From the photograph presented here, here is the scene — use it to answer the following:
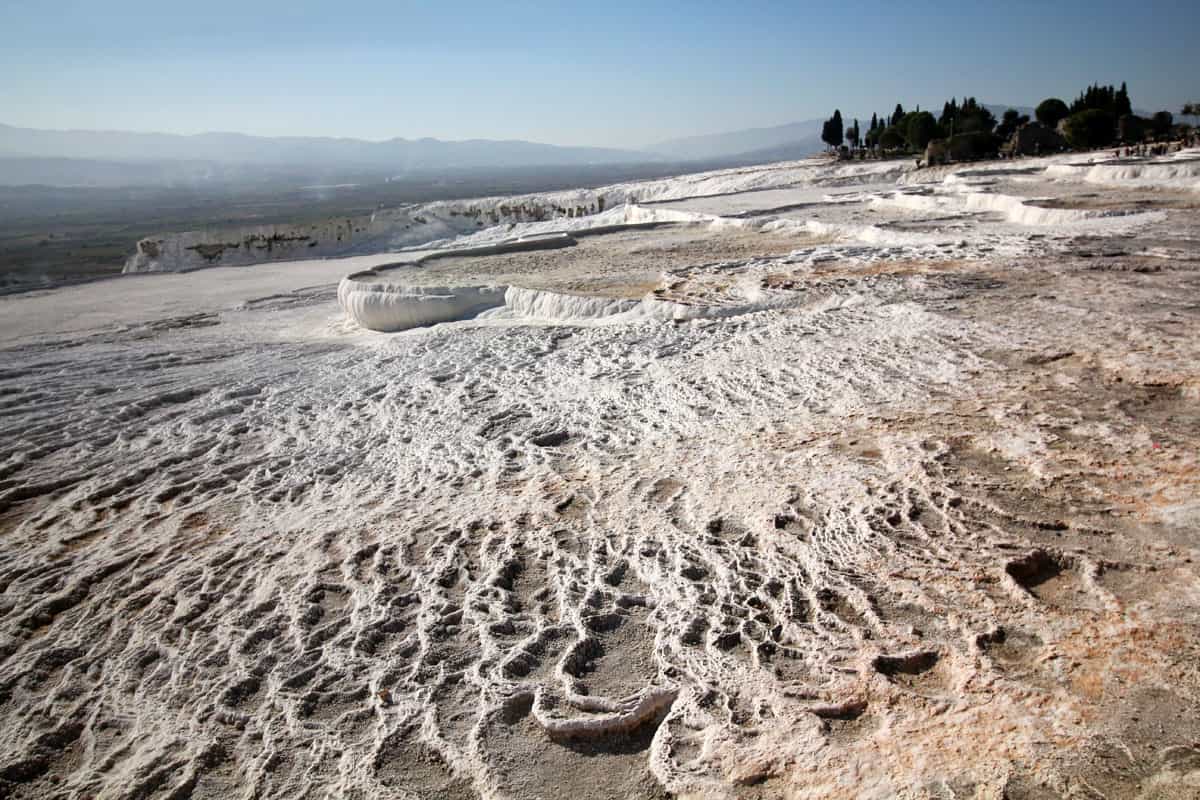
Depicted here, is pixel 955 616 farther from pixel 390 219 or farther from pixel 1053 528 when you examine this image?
pixel 390 219

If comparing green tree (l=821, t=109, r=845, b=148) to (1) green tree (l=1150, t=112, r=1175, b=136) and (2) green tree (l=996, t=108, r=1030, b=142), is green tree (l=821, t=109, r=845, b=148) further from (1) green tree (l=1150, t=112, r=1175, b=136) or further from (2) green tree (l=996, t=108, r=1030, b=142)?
(1) green tree (l=1150, t=112, r=1175, b=136)

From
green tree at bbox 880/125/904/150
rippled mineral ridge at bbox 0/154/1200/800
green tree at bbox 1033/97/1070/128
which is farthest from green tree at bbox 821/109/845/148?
rippled mineral ridge at bbox 0/154/1200/800

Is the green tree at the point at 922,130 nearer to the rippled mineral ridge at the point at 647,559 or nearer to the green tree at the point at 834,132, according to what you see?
the green tree at the point at 834,132

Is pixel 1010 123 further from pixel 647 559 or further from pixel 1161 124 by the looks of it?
pixel 647 559

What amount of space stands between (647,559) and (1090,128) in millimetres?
28309

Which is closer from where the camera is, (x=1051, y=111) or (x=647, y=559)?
(x=647, y=559)

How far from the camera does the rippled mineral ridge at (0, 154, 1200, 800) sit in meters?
2.35

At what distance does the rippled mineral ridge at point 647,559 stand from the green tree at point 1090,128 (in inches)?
827

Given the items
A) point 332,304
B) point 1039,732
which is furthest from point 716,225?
point 1039,732

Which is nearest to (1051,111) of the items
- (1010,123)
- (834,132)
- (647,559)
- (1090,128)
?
(1010,123)

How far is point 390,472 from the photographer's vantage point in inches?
189

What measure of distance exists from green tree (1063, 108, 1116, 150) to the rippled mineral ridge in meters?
21.0

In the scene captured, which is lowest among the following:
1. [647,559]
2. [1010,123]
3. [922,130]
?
[647,559]

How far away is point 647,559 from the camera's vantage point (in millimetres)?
3426
